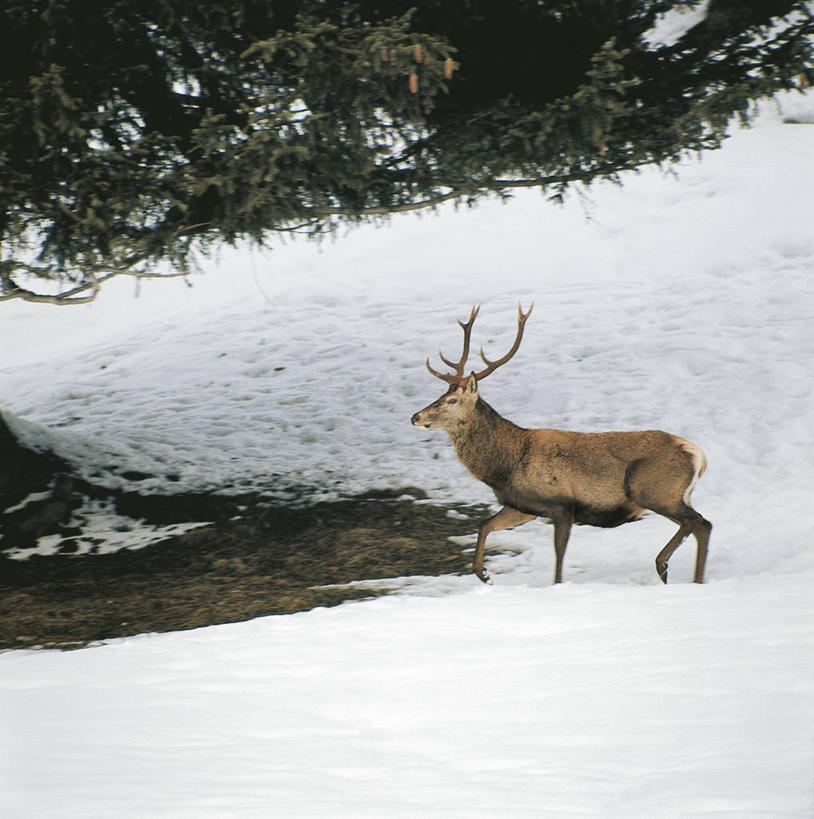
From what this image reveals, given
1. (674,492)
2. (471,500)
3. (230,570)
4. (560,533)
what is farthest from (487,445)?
(471,500)

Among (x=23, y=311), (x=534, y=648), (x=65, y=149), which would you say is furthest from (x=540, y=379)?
(x=23, y=311)

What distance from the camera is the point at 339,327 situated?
17.0m

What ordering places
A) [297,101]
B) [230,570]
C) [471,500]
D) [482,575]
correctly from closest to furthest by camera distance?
[482,575], [297,101], [230,570], [471,500]

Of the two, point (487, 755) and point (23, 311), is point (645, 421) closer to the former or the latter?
point (487, 755)

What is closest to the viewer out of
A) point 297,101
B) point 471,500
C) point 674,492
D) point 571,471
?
point 674,492

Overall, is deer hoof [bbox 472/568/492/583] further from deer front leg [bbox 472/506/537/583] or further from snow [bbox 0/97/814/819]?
snow [bbox 0/97/814/819]

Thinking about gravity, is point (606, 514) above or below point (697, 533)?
above

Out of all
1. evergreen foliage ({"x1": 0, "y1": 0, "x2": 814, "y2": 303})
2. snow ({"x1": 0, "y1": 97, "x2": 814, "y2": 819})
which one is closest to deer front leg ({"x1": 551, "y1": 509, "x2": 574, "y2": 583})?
snow ({"x1": 0, "y1": 97, "x2": 814, "y2": 819})

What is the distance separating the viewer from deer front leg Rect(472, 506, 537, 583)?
23.1 ft

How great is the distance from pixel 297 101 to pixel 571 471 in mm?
3514

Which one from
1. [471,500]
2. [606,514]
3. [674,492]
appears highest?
[674,492]

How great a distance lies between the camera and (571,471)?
268 inches

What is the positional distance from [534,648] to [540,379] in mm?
9350

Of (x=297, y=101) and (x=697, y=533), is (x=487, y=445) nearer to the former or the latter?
(x=697, y=533)
